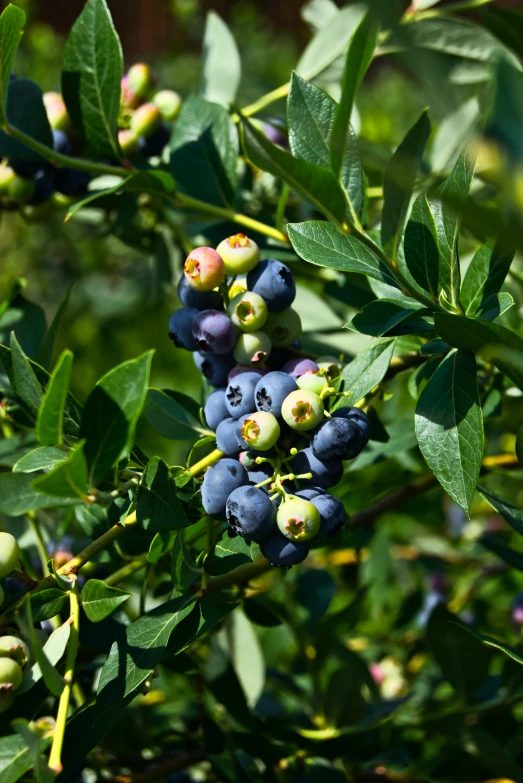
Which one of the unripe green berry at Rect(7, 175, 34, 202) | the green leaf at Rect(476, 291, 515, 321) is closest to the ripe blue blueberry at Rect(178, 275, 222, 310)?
the green leaf at Rect(476, 291, 515, 321)

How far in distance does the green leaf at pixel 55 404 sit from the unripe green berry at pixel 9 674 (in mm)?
154

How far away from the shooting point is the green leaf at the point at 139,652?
54cm

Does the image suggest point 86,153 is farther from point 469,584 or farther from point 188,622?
point 469,584

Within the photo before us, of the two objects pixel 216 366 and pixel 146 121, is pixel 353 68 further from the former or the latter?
pixel 146 121

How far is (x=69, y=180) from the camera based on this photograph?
88 cm

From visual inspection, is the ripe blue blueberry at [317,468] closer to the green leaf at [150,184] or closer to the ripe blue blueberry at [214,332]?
the ripe blue blueberry at [214,332]

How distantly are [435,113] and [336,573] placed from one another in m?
0.80

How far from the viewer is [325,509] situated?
21.5 inches

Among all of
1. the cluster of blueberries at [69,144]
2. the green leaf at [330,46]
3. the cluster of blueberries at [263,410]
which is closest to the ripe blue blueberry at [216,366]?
the cluster of blueberries at [263,410]

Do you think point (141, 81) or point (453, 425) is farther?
point (141, 81)

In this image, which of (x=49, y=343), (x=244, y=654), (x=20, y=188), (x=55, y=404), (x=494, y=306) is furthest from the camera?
(x=244, y=654)

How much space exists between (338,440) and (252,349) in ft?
0.37

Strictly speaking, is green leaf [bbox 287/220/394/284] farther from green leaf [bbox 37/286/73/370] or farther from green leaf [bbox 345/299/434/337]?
green leaf [bbox 37/286/73/370]

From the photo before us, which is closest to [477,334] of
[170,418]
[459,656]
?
[170,418]
